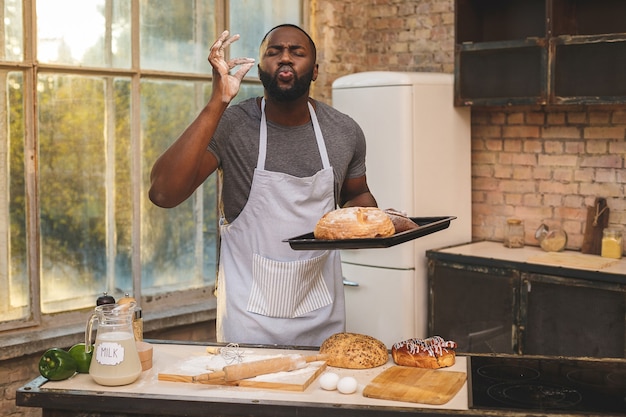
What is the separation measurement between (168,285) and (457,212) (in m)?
1.87

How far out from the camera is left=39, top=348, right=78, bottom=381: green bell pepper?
2.53m

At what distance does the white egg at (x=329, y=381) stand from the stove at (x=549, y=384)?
0.38 meters

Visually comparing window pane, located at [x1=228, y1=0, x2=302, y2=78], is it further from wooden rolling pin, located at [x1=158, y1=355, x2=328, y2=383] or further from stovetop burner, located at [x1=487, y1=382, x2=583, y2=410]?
stovetop burner, located at [x1=487, y1=382, x2=583, y2=410]

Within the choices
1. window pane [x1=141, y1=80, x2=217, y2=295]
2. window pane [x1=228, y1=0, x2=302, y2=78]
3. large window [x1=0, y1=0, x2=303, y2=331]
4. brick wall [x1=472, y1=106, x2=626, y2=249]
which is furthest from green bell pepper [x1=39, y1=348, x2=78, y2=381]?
brick wall [x1=472, y1=106, x2=626, y2=249]

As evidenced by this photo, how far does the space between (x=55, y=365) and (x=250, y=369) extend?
565mm

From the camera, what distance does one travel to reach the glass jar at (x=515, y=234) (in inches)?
212

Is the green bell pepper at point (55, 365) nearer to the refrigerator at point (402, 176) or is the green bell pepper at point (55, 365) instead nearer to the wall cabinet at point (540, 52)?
the refrigerator at point (402, 176)

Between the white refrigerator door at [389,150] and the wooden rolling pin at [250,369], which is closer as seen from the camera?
the wooden rolling pin at [250,369]

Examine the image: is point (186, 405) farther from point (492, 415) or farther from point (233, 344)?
point (492, 415)

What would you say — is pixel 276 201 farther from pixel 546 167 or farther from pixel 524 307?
pixel 546 167

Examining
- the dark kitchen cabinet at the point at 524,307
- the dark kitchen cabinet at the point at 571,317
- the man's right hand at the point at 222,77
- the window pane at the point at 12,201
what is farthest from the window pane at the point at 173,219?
the man's right hand at the point at 222,77

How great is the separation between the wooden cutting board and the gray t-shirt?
97 cm

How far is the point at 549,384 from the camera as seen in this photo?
99.0 inches

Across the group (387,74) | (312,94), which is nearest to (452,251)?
(387,74)
